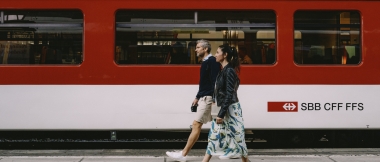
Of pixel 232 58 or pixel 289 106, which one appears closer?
pixel 232 58

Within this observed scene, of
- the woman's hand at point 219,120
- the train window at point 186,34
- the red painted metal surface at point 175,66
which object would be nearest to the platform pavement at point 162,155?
the red painted metal surface at point 175,66

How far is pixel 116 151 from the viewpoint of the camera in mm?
8805

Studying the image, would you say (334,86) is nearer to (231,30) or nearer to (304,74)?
(304,74)

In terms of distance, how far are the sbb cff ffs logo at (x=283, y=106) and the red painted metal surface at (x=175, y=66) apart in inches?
13.0

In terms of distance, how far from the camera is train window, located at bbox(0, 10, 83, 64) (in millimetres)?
8711

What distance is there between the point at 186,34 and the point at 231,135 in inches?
104

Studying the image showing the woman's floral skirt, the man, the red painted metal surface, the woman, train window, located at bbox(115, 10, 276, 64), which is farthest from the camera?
train window, located at bbox(115, 10, 276, 64)

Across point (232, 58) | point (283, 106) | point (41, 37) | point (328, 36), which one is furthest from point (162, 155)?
point (328, 36)

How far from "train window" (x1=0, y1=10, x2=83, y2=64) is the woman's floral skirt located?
3.05 meters

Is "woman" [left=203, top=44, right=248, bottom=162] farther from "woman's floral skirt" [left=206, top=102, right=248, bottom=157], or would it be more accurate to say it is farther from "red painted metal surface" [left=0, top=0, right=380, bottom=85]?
"red painted metal surface" [left=0, top=0, right=380, bottom=85]

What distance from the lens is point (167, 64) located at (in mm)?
8719

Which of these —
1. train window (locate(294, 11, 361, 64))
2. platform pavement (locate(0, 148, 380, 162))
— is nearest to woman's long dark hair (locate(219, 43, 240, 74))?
platform pavement (locate(0, 148, 380, 162))

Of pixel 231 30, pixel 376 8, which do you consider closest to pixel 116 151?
pixel 231 30

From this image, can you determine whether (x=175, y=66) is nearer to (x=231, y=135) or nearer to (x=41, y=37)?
(x=41, y=37)
